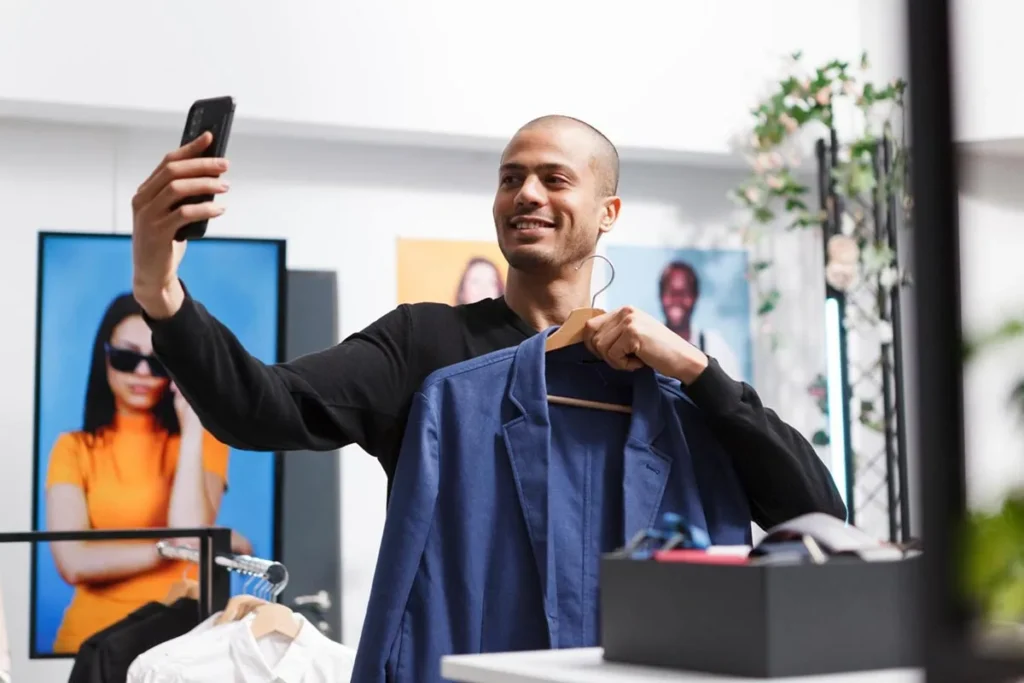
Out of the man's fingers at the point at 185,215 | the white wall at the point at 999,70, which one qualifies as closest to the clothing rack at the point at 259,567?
the man's fingers at the point at 185,215

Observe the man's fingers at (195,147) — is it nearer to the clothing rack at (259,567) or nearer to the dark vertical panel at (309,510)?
the clothing rack at (259,567)

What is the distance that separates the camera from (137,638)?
326cm

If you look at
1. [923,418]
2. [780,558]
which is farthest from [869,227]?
[923,418]

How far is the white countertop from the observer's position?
1.03m

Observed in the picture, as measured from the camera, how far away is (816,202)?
17.6 ft

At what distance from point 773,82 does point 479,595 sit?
3537mm

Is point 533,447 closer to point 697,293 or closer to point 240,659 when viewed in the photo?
point 240,659

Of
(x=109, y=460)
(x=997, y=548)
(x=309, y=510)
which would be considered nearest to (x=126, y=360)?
(x=109, y=460)

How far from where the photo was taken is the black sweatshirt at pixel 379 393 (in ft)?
5.94

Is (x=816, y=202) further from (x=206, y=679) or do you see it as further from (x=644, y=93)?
(x=206, y=679)

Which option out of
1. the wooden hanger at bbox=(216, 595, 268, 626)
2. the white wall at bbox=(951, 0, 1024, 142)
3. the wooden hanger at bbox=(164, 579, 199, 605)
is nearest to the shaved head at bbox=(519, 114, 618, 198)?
the wooden hanger at bbox=(216, 595, 268, 626)

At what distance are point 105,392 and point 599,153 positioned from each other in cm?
229

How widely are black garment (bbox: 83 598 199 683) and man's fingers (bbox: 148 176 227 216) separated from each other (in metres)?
1.83

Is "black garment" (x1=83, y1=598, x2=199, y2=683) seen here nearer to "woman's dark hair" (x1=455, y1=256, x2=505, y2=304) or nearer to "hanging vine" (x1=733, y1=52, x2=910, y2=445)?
"woman's dark hair" (x1=455, y1=256, x2=505, y2=304)
